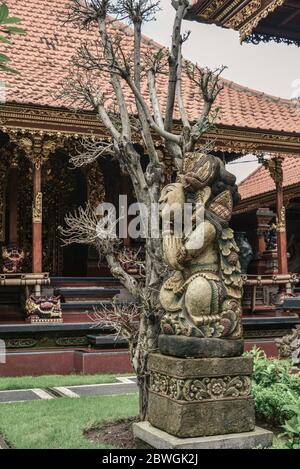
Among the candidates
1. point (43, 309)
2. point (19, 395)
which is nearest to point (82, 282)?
point (43, 309)

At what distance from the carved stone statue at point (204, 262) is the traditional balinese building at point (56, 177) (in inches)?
130

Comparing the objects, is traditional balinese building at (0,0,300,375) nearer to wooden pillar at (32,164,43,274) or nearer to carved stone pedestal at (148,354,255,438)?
wooden pillar at (32,164,43,274)

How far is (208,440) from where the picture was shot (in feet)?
13.2

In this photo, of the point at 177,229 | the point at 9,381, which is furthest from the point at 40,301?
the point at 177,229

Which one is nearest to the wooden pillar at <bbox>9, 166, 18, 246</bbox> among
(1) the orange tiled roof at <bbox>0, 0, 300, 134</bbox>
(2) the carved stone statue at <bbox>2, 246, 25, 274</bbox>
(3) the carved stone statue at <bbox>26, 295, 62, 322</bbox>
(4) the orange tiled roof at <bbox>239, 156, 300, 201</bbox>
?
(2) the carved stone statue at <bbox>2, 246, 25, 274</bbox>

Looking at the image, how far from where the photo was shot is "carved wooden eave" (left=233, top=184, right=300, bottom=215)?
657 inches

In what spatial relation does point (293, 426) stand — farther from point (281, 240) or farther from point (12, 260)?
point (281, 240)

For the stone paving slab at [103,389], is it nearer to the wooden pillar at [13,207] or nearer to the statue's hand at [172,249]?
the statue's hand at [172,249]

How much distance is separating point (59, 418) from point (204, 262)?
2090mm

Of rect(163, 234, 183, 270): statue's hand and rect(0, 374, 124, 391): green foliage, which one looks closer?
rect(163, 234, 183, 270): statue's hand

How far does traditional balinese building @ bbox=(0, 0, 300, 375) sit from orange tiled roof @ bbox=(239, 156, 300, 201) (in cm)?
409

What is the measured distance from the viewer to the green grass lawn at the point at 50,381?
24.3ft

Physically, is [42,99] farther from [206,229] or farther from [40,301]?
[206,229]
